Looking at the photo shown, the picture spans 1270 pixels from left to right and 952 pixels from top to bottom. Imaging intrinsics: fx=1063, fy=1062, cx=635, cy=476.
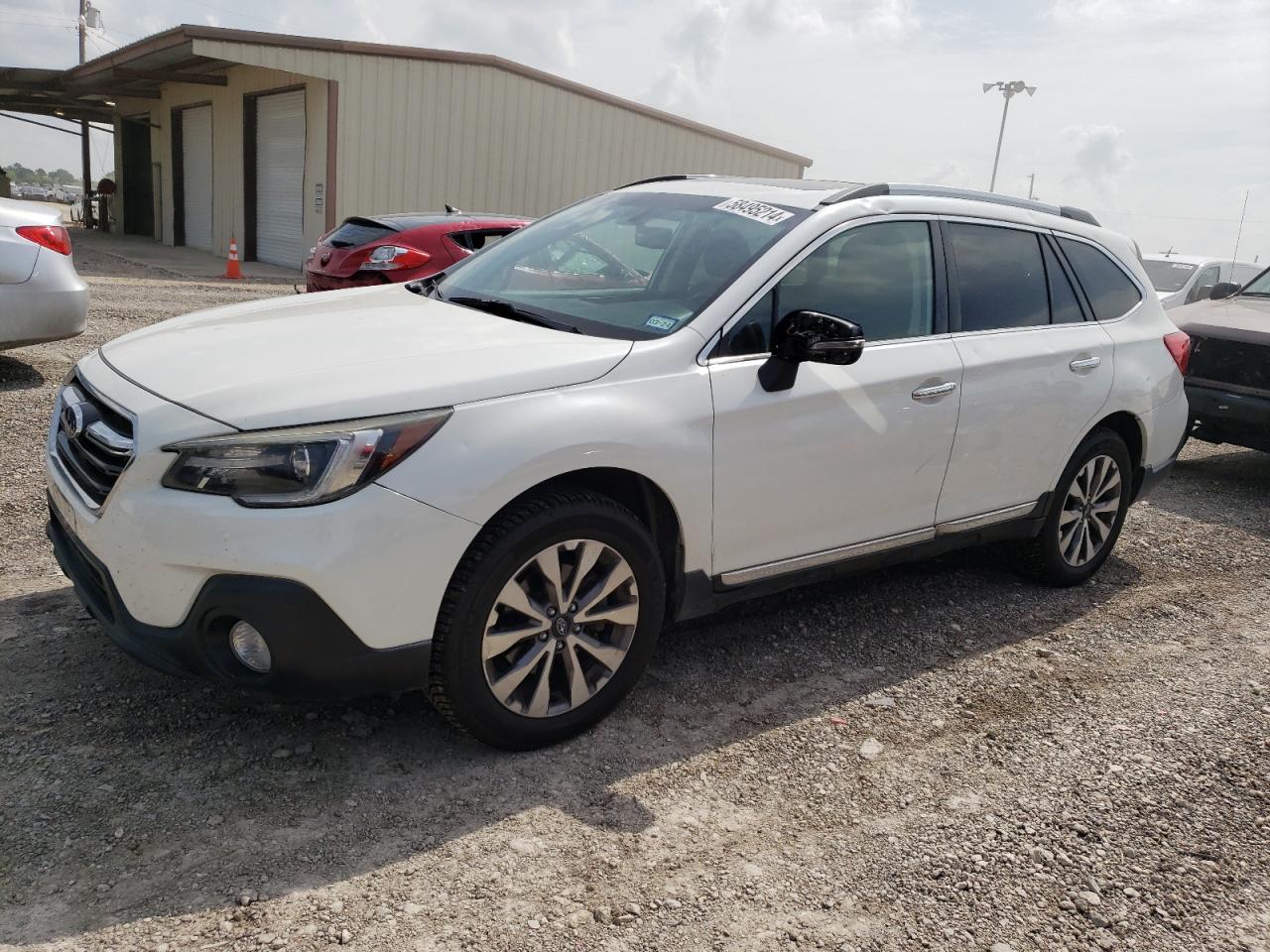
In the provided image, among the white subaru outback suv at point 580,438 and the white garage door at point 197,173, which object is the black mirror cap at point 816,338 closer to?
the white subaru outback suv at point 580,438

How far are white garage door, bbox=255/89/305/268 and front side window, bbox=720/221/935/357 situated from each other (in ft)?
57.8

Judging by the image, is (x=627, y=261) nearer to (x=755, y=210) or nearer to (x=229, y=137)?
(x=755, y=210)

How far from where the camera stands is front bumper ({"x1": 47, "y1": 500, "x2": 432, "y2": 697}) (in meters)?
2.70

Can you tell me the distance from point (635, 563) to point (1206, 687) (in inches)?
98.5

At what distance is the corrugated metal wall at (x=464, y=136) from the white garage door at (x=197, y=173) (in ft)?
21.9

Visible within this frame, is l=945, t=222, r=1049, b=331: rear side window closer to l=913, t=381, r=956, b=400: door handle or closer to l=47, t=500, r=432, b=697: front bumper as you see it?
l=913, t=381, r=956, b=400: door handle

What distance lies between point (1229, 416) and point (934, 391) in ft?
14.3

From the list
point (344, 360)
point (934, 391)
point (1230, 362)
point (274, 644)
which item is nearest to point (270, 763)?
point (274, 644)

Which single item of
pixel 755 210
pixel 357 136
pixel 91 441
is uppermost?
pixel 357 136

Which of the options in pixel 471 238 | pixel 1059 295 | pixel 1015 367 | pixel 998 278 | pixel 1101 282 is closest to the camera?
pixel 1015 367

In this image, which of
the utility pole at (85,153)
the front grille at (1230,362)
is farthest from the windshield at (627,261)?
the utility pole at (85,153)

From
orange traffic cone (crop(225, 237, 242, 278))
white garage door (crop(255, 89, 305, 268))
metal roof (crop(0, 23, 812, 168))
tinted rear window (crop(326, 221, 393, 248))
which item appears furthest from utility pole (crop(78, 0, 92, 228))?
tinted rear window (crop(326, 221, 393, 248))

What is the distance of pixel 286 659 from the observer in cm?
276

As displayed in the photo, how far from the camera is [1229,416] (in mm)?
7238
